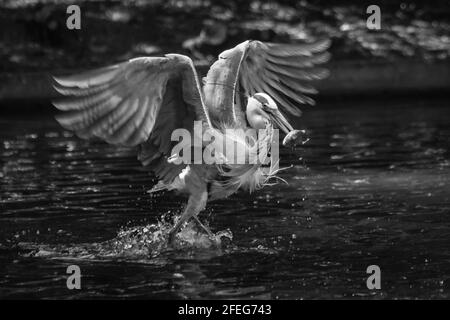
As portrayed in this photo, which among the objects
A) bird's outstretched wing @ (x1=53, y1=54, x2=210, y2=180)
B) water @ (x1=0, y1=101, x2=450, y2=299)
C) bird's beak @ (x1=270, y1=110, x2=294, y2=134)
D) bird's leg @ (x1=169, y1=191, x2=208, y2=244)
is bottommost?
water @ (x1=0, y1=101, x2=450, y2=299)

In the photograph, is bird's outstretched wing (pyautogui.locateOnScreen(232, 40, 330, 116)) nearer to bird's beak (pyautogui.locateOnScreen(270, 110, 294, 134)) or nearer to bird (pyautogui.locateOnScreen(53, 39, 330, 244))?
bird (pyautogui.locateOnScreen(53, 39, 330, 244))

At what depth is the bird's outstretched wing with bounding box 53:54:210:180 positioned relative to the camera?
761cm

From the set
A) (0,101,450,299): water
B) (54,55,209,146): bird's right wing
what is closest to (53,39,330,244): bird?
(54,55,209,146): bird's right wing

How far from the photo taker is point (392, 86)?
20641 millimetres

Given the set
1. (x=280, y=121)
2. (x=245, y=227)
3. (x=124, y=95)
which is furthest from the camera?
(x=245, y=227)

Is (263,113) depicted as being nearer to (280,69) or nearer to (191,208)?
(280,69)

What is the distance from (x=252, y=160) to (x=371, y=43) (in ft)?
42.9

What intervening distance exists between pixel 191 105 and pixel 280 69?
1766 millimetres

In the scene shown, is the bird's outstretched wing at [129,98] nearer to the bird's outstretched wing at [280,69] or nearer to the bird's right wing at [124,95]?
the bird's right wing at [124,95]

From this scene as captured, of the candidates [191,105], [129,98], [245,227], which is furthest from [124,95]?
[245,227]

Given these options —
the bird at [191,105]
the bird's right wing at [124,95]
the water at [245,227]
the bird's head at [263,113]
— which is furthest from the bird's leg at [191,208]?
the bird's right wing at [124,95]

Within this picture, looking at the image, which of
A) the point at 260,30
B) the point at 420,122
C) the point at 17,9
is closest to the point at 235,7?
the point at 260,30

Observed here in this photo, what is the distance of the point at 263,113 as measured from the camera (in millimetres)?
8875

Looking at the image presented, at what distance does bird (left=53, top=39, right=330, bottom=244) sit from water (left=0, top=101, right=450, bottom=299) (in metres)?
0.58
